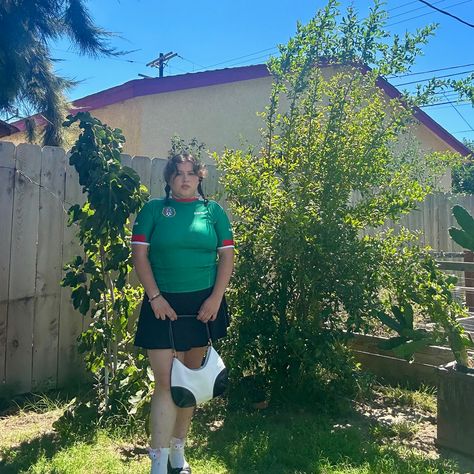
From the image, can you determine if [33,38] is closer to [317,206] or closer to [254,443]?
[317,206]

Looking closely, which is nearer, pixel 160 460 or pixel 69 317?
pixel 160 460

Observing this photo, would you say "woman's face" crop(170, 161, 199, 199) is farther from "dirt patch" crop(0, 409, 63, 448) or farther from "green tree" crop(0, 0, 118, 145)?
"dirt patch" crop(0, 409, 63, 448)

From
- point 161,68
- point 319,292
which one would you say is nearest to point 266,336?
point 319,292

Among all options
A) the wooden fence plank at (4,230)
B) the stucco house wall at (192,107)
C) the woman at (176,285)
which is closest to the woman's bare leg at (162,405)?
the woman at (176,285)

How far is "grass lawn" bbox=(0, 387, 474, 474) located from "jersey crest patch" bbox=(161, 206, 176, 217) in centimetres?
153

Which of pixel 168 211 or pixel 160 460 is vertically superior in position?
pixel 168 211

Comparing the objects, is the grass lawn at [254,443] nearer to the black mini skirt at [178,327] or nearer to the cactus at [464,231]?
the black mini skirt at [178,327]

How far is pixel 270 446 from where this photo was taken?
349cm

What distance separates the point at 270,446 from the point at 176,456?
69cm

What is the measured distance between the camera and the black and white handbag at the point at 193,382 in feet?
9.54

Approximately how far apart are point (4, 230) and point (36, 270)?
1.34 feet

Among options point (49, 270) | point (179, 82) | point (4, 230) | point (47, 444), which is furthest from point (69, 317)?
point (179, 82)

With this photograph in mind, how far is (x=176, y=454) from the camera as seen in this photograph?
3.13 meters

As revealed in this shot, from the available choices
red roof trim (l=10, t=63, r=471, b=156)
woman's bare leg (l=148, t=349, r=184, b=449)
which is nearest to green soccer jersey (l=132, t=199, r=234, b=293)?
woman's bare leg (l=148, t=349, r=184, b=449)
